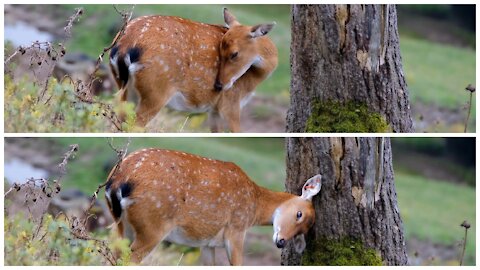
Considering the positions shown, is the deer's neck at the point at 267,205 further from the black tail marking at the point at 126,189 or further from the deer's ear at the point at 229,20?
the deer's ear at the point at 229,20

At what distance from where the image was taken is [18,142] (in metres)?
11.7

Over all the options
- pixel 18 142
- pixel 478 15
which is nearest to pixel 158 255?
pixel 478 15

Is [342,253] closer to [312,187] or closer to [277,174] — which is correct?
[312,187]

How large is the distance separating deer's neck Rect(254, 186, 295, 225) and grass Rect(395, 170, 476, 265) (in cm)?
536

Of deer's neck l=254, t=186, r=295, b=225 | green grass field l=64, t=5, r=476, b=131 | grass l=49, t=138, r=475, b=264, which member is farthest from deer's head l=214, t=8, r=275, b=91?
green grass field l=64, t=5, r=476, b=131

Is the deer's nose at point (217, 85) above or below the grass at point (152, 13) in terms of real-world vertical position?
above

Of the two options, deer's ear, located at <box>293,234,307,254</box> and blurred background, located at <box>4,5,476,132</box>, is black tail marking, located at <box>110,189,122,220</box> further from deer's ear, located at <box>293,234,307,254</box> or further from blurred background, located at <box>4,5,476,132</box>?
deer's ear, located at <box>293,234,307,254</box>

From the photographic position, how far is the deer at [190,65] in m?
6.97

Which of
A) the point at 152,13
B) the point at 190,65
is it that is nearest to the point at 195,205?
the point at 190,65

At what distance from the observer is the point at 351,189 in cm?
715

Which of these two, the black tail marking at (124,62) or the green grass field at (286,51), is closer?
the black tail marking at (124,62)

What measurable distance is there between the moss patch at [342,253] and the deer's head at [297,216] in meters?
0.14

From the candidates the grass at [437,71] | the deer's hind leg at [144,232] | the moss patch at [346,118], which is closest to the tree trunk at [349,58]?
the moss patch at [346,118]

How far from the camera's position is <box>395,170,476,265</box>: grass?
1270 cm
